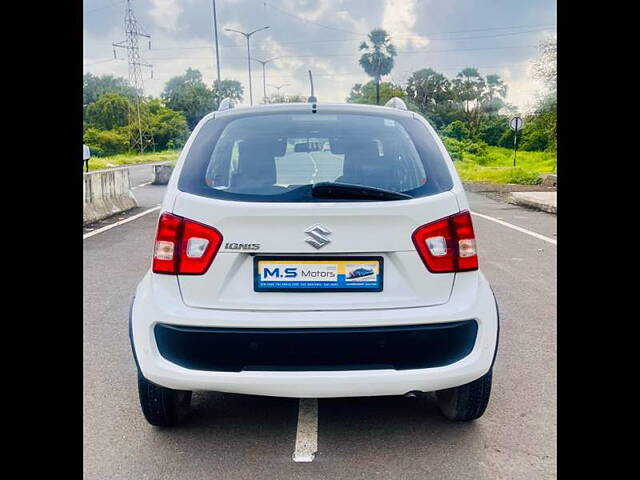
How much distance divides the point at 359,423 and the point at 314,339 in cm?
88

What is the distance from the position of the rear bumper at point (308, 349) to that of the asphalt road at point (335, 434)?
0.40m

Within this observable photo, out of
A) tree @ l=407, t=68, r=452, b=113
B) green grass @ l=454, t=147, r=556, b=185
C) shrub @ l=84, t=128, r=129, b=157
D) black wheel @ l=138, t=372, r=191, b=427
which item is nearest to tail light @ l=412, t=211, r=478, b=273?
black wheel @ l=138, t=372, r=191, b=427

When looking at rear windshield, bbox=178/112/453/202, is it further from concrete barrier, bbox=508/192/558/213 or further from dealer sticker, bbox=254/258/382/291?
concrete barrier, bbox=508/192/558/213

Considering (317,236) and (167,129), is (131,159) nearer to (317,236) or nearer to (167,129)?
(167,129)

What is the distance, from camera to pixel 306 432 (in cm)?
347

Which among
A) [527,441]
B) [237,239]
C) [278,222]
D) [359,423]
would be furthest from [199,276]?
[527,441]

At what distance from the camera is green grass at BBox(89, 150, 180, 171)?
45.5 metres

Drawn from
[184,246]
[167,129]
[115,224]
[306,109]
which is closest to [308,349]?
[184,246]

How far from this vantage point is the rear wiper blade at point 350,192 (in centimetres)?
304

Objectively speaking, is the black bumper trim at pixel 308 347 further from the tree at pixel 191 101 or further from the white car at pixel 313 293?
the tree at pixel 191 101

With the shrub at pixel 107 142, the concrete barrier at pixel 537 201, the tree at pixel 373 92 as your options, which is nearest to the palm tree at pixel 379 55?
the tree at pixel 373 92

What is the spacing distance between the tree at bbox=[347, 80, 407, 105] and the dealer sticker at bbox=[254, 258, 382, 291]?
282 feet

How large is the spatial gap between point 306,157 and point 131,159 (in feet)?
182
